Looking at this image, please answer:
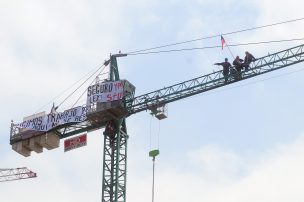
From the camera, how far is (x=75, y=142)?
203 ft

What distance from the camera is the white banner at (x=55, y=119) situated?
200 ft

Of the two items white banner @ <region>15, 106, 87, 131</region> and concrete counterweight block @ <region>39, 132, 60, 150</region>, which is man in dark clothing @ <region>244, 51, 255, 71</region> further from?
concrete counterweight block @ <region>39, 132, 60, 150</region>

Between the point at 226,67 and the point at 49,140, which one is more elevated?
the point at 226,67

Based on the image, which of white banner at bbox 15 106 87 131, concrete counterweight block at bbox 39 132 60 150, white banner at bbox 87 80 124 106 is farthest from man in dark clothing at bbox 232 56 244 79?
concrete counterweight block at bbox 39 132 60 150

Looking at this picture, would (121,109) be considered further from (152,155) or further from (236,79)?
(236,79)

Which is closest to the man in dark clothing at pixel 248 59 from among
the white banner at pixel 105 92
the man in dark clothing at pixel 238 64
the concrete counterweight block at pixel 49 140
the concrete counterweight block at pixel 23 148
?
the man in dark clothing at pixel 238 64

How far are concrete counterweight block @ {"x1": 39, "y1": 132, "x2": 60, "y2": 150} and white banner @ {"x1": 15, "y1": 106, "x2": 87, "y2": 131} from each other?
659 mm

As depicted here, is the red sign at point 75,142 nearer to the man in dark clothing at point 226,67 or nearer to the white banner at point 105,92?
the white banner at point 105,92

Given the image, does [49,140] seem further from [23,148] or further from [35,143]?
[23,148]

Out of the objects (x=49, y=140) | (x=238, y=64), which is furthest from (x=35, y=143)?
(x=238, y=64)

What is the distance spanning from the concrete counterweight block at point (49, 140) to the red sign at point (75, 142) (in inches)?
43.1

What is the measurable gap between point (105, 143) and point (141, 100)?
4919 mm

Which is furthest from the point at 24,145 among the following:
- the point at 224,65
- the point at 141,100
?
the point at 224,65

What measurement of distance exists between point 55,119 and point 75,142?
113 inches
